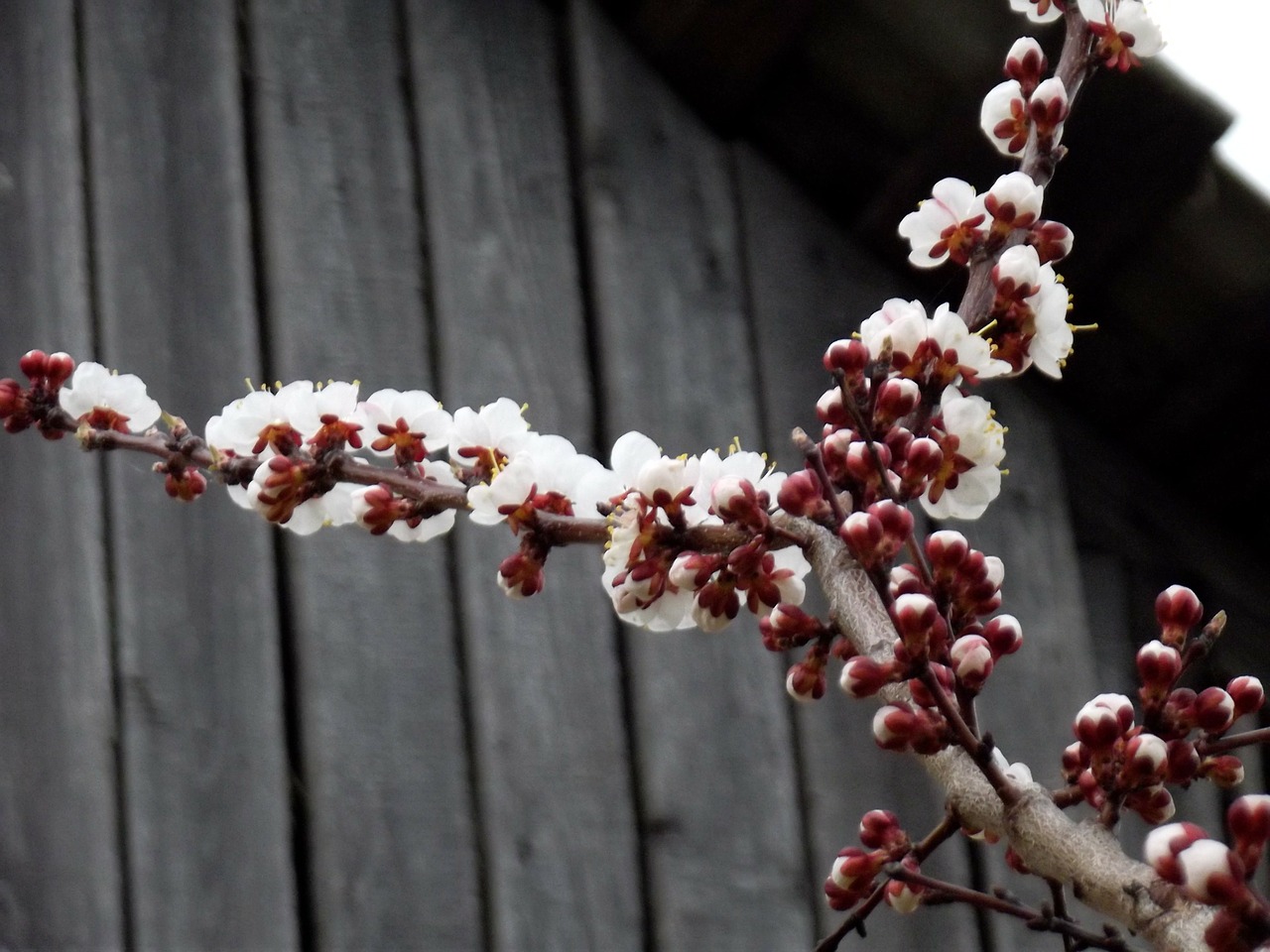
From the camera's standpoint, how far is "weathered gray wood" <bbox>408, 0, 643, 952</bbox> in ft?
4.39

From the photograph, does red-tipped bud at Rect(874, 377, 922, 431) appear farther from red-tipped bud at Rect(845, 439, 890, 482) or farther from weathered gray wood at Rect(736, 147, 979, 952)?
weathered gray wood at Rect(736, 147, 979, 952)

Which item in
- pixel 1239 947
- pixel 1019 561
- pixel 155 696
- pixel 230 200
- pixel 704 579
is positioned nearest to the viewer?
pixel 1239 947

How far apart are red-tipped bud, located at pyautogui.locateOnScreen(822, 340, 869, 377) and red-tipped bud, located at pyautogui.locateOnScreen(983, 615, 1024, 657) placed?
121 mm

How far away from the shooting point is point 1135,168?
137 cm

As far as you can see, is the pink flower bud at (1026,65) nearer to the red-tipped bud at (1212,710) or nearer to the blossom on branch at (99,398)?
the red-tipped bud at (1212,710)

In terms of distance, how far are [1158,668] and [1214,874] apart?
0.15 meters

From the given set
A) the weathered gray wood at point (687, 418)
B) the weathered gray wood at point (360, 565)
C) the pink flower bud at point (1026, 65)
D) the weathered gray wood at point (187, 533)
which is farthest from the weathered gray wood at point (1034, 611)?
the pink flower bud at point (1026, 65)

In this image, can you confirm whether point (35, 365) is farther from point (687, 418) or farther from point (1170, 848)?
point (687, 418)

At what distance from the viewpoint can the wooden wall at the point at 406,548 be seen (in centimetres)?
127

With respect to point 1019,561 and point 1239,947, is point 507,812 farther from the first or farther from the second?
point 1239,947

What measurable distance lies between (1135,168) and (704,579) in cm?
95

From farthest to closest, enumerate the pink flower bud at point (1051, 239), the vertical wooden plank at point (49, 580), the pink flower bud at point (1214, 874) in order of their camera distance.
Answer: the vertical wooden plank at point (49, 580), the pink flower bud at point (1051, 239), the pink flower bud at point (1214, 874)

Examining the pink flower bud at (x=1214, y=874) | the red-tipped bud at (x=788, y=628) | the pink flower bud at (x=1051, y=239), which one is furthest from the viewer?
the pink flower bud at (x=1051, y=239)

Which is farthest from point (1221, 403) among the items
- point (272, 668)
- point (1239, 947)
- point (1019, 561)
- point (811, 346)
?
point (1239, 947)
